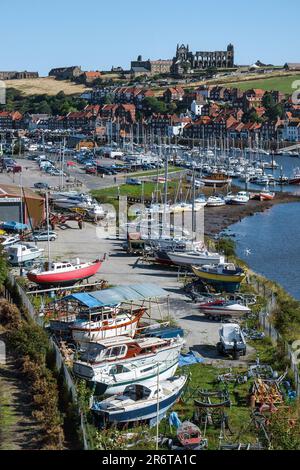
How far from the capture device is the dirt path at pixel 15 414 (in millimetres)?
9367

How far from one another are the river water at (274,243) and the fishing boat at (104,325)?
286 inches

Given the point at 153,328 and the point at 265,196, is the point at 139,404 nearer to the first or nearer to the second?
the point at 153,328

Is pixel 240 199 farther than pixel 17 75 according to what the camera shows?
No

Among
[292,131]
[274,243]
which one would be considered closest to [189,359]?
[274,243]

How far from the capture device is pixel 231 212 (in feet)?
115

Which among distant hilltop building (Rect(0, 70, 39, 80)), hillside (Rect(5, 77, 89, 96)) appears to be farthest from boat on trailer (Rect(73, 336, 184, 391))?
distant hilltop building (Rect(0, 70, 39, 80))

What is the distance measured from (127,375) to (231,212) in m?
24.4

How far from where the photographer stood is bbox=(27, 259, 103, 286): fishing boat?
1683cm

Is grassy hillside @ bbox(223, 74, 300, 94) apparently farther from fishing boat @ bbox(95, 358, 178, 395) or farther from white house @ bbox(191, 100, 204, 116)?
fishing boat @ bbox(95, 358, 178, 395)

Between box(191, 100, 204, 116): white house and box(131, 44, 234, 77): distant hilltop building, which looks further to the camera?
box(131, 44, 234, 77): distant hilltop building

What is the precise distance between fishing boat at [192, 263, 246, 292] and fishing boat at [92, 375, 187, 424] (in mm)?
6696

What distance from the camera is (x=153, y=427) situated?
397 inches

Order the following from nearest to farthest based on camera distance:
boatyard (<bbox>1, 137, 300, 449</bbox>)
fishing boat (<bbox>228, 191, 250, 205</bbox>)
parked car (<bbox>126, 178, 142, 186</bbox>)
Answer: boatyard (<bbox>1, 137, 300, 449</bbox>) → fishing boat (<bbox>228, 191, 250, 205</bbox>) → parked car (<bbox>126, 178, 142, 186</bbox>)

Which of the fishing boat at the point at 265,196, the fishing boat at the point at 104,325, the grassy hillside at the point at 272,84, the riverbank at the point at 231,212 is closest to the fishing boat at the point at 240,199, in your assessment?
the riverbank at the point at 231,212
